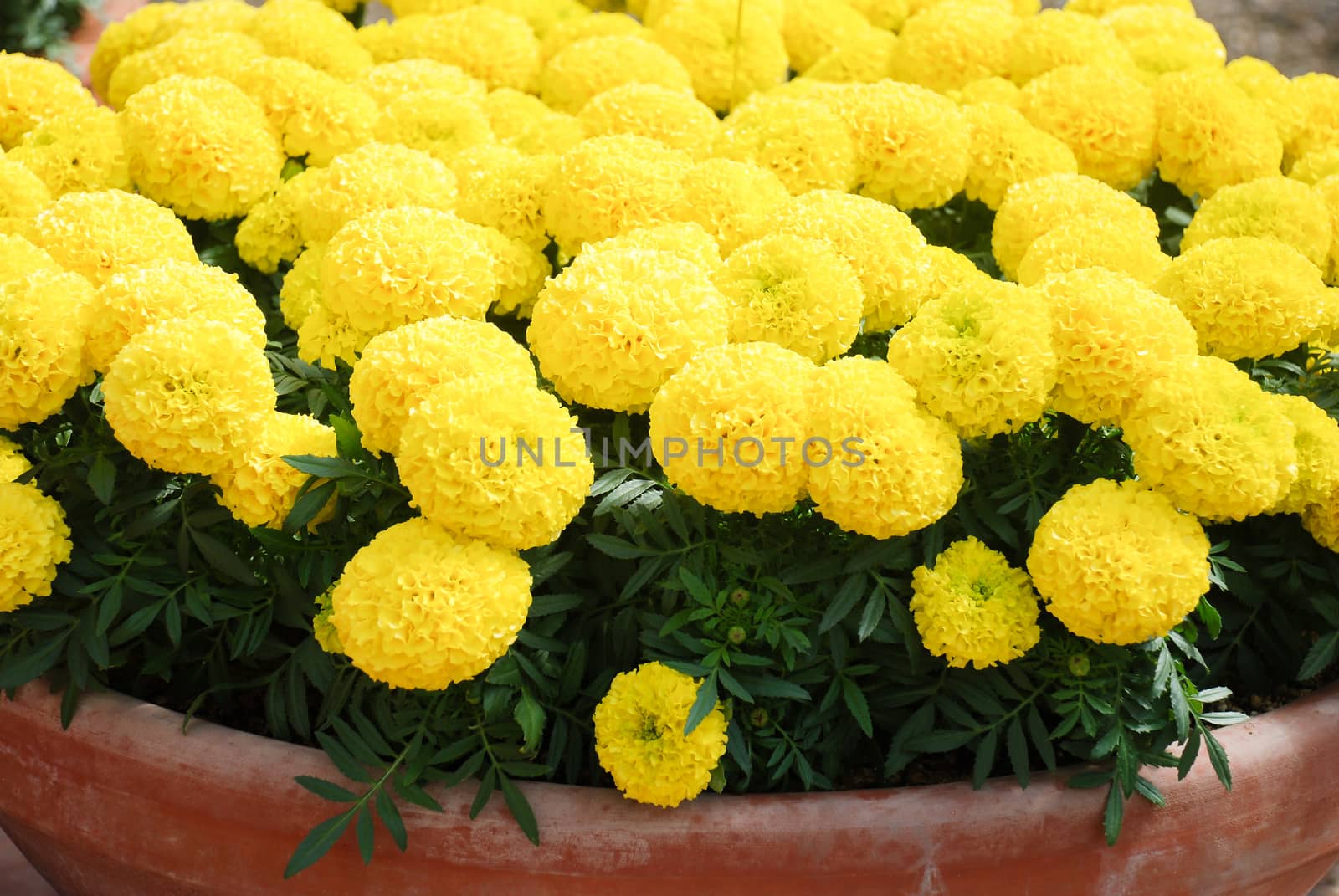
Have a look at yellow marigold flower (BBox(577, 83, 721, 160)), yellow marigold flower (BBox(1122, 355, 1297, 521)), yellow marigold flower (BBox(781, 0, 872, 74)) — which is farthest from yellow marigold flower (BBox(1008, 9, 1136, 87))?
yellow marigold flower (BBox(1122, 355, 1297, 521))

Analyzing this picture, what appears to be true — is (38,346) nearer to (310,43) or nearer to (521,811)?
(521,811)

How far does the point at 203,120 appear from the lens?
2.35 metres

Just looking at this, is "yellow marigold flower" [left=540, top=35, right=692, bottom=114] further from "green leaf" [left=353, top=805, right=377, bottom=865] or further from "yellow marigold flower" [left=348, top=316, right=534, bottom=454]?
"green leaf" [left=353, top=805, right=377, bottom=865]

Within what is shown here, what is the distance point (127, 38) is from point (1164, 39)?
8.30ft

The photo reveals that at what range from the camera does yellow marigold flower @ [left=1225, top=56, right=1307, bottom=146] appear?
281 centimetres

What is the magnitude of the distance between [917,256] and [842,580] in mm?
527

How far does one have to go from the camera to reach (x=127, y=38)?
330cm

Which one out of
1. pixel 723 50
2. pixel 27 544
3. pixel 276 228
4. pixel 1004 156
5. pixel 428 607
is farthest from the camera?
pixel 723 50

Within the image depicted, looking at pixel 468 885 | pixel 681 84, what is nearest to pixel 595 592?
pixel 468 885

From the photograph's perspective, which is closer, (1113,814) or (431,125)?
(1113,814)

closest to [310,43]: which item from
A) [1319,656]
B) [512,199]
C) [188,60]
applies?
[188,60]

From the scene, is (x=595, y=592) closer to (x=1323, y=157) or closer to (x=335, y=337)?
(x=335, y=337)

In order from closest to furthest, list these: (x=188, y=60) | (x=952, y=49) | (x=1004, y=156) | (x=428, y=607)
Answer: (x=428, y=607)
(x=1004, y=156)
(x=188, y=60)
(x=952, y=49)

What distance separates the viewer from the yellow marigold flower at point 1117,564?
162 cm
